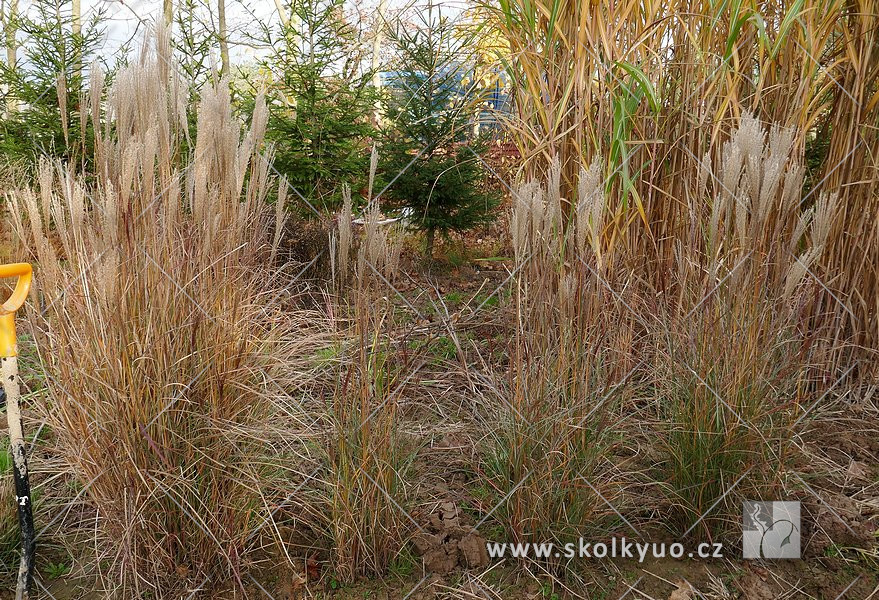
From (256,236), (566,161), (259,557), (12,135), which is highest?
(12,135)

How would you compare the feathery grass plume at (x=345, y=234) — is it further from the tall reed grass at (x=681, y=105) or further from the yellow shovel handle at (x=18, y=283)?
the tall reed grass at (x=681, y=105)

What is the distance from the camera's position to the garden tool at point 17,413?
1.44 meters

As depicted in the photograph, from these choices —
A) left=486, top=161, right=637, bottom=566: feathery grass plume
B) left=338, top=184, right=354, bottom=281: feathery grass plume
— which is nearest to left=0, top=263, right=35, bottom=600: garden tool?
left=338, top=184, right=354, bottom=281: feathery grass plume

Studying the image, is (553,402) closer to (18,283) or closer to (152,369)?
(152,369)

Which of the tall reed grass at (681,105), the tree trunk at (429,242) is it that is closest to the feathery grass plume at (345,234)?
the tall reed grass at (681,105)

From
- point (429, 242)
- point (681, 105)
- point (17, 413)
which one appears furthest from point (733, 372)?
point (429, 242)

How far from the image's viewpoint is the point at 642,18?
2.40 meters

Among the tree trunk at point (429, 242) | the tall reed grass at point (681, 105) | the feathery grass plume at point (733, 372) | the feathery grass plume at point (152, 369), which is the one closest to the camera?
the feathery grass plume at point (152, 369)

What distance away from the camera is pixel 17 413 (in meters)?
1.46

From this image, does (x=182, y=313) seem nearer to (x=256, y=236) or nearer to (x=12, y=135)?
(x=256, y=236)

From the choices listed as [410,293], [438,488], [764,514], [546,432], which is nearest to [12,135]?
[410,293]

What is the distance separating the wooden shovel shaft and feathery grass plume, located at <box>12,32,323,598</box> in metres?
0.09

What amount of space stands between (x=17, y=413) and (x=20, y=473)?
0.14 m

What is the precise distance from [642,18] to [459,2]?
754 mm
